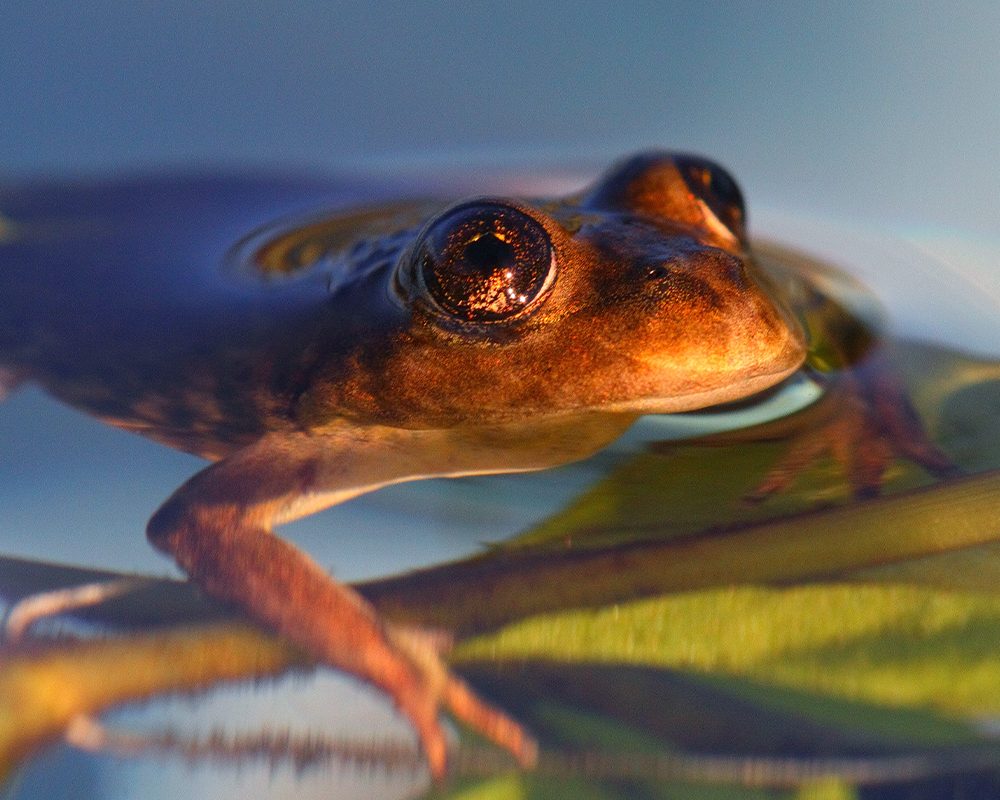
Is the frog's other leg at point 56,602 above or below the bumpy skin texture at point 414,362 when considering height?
below

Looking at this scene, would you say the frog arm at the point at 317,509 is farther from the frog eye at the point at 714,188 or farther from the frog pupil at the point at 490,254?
the frog eye at the point at 714,188

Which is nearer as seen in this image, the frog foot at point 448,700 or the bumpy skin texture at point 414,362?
the frog foot at point 448,700

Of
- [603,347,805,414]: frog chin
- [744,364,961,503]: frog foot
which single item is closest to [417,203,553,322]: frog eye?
[603,347,805,414]: frog chin

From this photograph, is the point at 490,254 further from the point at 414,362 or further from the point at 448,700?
the point at 448,700

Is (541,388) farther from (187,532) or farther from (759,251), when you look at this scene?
(759,251)

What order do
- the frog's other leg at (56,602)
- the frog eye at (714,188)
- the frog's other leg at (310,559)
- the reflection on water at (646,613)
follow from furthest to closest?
1. the frog eye at (714,188)
2. the frog's other leg at (56,602)
3. the frog's other leg at (310,559)
4. the reflection on water at (646,613)

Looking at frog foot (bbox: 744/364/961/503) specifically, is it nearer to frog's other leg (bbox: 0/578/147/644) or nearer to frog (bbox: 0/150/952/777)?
frog (bbox: 0/150/952/777)

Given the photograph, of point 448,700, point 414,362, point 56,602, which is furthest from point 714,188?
point 56,602

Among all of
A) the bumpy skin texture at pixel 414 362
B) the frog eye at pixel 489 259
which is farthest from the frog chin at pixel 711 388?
the frog eye at pixel 489 259
